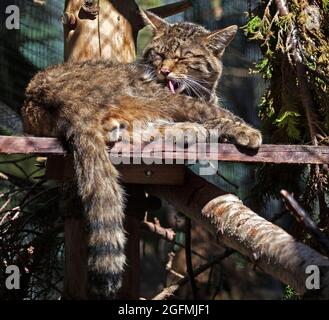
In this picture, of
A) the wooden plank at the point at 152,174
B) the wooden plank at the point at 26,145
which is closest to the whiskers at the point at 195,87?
the wooden plank at the point at 152,174

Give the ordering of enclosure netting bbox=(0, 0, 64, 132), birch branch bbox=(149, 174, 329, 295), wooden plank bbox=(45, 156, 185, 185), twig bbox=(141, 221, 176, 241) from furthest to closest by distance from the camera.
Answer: enclosure netting bbox=(0, 0, 64, 132) → twig bbox=(141, 221, 176, 241) → wooden plank bbox=(45, 156, 185, 185) → birch branch bbox=(149, 174, 329, 295)

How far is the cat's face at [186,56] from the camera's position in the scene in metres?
3.30

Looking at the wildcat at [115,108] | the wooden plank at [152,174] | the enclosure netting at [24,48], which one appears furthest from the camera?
the enclosure netting at [24,48]

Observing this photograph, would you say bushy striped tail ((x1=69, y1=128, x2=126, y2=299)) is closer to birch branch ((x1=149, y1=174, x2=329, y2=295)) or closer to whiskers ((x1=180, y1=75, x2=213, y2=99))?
birch branch ((x1=149, y1=174, x2=329, y2=295))

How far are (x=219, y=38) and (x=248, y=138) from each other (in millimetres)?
971

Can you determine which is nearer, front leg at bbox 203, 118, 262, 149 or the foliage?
front leg at bbox 203, 118, 262, 149

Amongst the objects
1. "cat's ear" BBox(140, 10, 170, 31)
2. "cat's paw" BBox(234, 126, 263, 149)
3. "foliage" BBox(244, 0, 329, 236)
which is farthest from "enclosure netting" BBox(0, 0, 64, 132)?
"cat's paw" BBox(234, 126, 263, 149)

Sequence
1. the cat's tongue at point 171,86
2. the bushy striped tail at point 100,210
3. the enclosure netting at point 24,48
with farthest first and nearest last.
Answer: the enclosure netting at point 24,48 → the cat's tongue at point 171,86 → the bushy striped tail at point 100,210

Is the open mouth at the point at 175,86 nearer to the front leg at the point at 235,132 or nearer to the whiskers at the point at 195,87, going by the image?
the whiskers at the point at 195,87

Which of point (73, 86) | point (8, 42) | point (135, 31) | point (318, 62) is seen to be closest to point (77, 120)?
point (73, 86)

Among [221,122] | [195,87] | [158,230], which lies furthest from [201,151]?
[158,230]

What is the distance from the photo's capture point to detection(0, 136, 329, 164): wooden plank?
8.67 ft

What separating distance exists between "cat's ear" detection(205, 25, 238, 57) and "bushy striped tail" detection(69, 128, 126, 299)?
101 centimetres

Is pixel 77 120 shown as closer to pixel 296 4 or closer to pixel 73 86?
pixel 73 86
